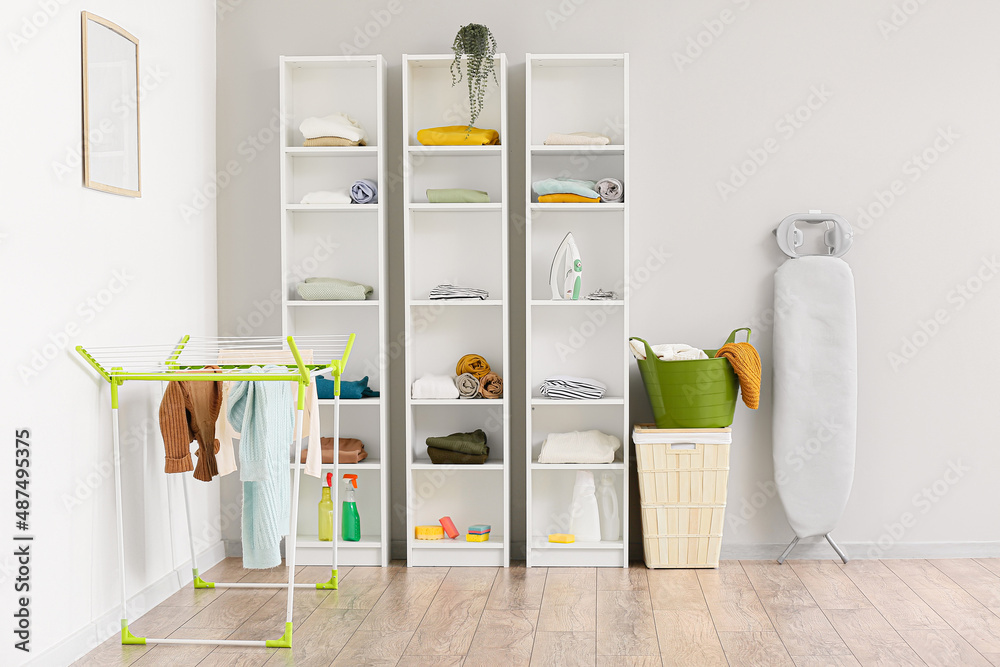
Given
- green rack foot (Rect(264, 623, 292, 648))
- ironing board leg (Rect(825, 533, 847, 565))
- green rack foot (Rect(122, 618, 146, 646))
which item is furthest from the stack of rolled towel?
green rack foot (Rect(122, 618, 146, 646))

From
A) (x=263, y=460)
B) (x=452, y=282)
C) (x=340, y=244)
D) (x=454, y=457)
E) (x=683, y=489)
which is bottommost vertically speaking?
(x=683, y=489)

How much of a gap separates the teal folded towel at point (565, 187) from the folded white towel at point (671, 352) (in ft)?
2.17

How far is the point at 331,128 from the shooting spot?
3404mm

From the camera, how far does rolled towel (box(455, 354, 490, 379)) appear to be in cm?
351

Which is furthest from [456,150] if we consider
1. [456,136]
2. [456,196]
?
[456,196]

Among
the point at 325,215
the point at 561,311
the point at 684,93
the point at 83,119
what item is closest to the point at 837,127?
the point at 684,93

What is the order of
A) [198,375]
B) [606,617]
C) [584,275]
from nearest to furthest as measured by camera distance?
[198,375] → [606,617] → [584,275]

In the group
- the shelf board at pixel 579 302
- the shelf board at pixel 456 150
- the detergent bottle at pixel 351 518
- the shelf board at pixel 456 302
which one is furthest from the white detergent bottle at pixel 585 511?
the shelf board at pixel 456 150

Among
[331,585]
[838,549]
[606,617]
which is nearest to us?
[606,617]

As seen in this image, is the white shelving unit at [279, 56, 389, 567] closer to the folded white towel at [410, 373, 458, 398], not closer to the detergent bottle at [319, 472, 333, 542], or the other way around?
the detergent bottle at [319, 472, 333, 542]

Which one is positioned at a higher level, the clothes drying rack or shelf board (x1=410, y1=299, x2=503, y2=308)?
shelf board (x1=410, y1=299, x2=503, y2=308)

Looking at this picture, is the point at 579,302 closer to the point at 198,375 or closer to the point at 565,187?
the point at 565,187

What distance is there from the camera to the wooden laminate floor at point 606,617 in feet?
8.14

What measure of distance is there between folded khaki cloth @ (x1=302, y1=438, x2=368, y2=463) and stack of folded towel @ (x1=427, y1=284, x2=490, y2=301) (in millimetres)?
734
